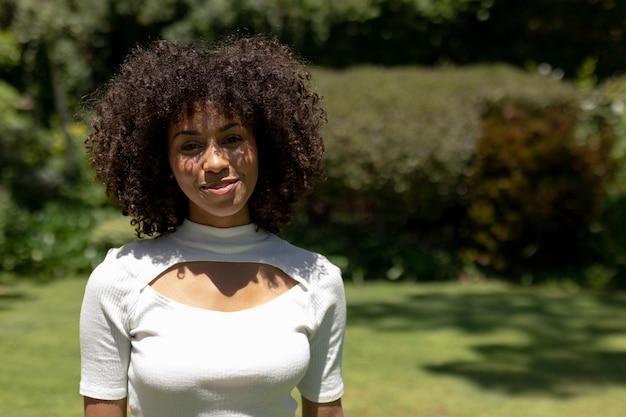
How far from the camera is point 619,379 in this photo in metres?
6.41

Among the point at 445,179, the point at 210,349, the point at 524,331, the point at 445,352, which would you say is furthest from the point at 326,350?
the point at 445,179

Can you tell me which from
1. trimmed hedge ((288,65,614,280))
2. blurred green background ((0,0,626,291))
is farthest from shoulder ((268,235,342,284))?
trimmed hedge ((288,65,614,280))

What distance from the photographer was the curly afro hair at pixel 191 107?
8.26 feet

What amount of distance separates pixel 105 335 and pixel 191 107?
602 mm

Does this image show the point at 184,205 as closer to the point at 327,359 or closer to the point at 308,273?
the point at 308,273

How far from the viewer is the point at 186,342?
2.34m

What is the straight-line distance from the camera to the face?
248 cm

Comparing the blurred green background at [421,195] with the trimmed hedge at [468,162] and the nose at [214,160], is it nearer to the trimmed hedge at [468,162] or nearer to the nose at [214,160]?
the trimmed hedge at [468,162]

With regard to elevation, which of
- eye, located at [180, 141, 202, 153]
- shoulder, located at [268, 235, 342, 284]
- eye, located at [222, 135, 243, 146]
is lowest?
shoulder, located at [268, 235, 342, 284]

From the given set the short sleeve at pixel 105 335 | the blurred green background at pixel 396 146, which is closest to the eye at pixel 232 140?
the short sleeve at pixel 105 335

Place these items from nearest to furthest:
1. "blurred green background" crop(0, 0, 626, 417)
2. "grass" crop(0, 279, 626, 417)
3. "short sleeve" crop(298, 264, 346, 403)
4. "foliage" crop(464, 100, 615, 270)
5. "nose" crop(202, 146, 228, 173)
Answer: "nose" crop(202, 146, 228, 173), "short sleeve" crop(298, 264, 346, 403), "grass" crop(0, 279, 626, 417), "blurred green background" crop(0, 0, 626, 417), "foliage" crop(464, 100, 615, 270)

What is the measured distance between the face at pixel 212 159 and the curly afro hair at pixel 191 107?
0.11 ft

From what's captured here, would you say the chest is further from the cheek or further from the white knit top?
the cheek

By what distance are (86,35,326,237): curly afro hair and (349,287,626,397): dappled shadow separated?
12.7ft
